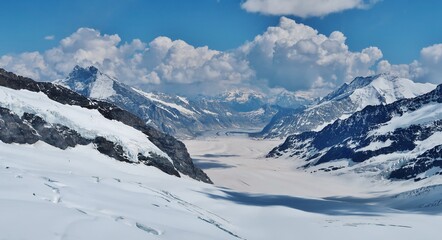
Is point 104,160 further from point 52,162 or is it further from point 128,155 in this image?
point 52,162

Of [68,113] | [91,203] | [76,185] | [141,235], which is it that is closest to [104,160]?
[68,113]

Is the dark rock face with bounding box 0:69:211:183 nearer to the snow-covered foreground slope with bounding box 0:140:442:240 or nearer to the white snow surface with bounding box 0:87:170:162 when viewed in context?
the white snow surface with bounding box 0:87:170:162

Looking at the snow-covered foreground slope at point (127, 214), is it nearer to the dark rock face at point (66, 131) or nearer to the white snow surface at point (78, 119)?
the dark rock face at point (66, 131)

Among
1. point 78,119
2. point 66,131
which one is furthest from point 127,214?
point 78,119

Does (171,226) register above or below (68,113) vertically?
below

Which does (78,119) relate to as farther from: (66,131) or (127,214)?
(127,214)

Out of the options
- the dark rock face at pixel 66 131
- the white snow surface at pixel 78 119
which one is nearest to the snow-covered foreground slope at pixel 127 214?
the dark rock face at pixel 66 131
